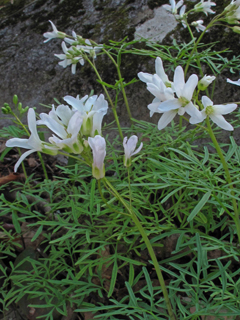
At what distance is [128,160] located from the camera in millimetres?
838

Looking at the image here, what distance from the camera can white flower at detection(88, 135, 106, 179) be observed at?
28.2 inches

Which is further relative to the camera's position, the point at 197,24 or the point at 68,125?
the point at 197,24

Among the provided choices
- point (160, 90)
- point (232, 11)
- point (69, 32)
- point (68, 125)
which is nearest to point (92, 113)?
point (68, 125)

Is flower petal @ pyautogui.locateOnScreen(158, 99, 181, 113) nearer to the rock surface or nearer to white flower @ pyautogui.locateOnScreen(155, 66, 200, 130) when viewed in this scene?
white flower @ pyautogui.locateOnScreen(155, 66, 200, 130)

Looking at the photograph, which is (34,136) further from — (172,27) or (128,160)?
(172,27)

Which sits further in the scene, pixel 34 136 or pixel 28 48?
pixel 28 48

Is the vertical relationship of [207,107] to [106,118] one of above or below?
above

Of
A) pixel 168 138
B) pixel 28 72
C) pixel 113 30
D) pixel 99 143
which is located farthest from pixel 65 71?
pixel 99 143

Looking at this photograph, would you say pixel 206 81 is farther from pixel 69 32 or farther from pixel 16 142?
pixel 69 32

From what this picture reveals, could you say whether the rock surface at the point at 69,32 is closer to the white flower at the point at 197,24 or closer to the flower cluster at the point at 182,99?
the white flower at the point at 197,24

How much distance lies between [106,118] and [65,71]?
1.95ft

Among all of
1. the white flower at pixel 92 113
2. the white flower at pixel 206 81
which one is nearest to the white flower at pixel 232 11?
the white flower at pixel 206 81

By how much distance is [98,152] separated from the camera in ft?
2.40

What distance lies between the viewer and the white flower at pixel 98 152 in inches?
28.2
